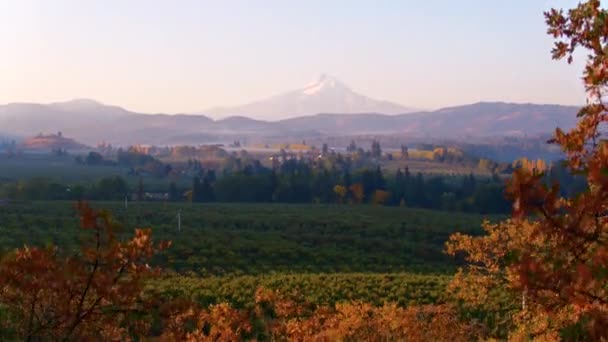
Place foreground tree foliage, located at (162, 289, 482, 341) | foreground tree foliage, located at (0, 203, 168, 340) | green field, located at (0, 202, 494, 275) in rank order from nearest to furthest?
foreground tree foliage, located at (0, 203, 168, 340) → foreground tree foliage, located at (162, 289, 482, 341) → green field, located at (0, 202, 494, 275)

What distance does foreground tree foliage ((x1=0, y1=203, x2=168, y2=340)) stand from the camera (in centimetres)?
423

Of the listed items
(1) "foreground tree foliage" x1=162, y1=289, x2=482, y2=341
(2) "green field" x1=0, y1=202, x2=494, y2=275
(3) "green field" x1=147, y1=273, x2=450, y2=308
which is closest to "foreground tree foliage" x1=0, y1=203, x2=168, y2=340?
(1) "foreground tree foliage" x1=162, y1=289, x2=482, y2=341

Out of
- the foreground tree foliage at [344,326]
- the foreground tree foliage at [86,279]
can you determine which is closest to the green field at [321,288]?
the foreground tree foliage at [344,326]

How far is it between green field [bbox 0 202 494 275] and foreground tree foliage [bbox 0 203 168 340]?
2732 centimetres

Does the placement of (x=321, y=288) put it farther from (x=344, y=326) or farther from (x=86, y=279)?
(x=86, y=279)

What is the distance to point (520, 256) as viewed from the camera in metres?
3.53

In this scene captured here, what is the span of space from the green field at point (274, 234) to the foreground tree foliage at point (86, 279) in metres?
27.3

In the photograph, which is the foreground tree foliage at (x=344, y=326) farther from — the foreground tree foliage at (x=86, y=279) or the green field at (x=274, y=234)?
the green field at (x=274, y=234)

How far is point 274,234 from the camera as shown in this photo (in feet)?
156

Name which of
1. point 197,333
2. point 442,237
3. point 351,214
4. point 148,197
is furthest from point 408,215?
point 197,333

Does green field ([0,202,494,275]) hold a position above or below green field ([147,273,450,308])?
below

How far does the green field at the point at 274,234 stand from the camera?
3591 cm

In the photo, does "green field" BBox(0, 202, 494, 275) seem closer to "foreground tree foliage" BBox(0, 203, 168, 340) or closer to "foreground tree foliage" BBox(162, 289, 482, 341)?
"foreground tree foliage" BBox(162, 289, 482, 341)

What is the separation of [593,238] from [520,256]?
380 millimetres
